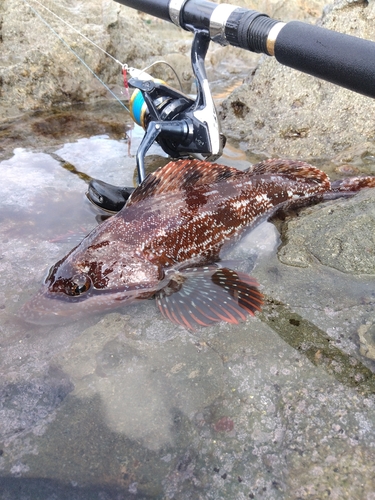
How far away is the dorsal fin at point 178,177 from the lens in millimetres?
3078

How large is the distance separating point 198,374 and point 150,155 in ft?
11.2

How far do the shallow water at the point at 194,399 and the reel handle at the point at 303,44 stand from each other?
1375 mm

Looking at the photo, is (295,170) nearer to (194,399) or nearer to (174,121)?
(174,121)

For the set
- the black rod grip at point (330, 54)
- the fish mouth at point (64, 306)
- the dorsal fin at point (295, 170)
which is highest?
the black rod grip at point (330, 54)

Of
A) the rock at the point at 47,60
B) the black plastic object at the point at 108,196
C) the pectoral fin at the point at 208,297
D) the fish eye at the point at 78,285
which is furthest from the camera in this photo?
the rock at the point at 47,60

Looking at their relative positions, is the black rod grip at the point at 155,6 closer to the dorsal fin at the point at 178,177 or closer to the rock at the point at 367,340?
the dorsal fin at the point at 178,177

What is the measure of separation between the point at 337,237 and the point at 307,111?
9.03ft

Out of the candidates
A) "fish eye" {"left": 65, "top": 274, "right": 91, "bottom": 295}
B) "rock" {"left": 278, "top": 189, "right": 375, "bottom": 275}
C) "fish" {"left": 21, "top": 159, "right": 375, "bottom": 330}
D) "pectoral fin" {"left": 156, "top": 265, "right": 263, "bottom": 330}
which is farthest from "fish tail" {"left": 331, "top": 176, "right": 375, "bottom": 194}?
"fish eye" {"left": 65, "top": 274, "right": 91, "bottom": 295}

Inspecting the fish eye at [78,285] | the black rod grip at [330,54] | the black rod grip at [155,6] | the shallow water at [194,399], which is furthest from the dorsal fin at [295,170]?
the fish eye at [78,285]

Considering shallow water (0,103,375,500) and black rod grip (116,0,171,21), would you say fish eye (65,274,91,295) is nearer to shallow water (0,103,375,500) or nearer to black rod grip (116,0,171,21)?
shallow water (0,103,375,500)

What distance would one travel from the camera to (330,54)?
1.84 m

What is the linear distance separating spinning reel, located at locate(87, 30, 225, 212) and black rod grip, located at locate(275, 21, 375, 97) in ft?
5.06

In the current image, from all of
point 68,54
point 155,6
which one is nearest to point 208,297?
point 155,6

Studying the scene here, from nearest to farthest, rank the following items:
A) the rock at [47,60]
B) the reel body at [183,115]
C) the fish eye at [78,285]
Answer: the fish eye at [78,285]
the reel body at [183,115]
the rock at [47,60]
